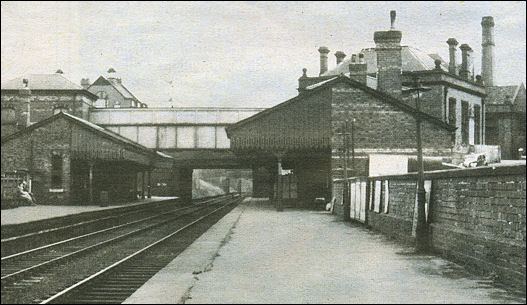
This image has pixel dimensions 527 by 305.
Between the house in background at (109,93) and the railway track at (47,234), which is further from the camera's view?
the house in background at (109,93)

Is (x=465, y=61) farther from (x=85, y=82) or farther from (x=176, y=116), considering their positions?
(x=85, y=82)

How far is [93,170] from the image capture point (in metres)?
36.8

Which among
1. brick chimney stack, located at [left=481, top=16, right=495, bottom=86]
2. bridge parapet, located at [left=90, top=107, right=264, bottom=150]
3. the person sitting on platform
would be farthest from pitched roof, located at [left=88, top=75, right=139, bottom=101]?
the person sitting on platform

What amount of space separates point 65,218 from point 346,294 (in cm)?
1916

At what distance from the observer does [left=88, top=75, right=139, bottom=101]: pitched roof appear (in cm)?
7469

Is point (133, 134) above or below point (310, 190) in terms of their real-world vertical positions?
above

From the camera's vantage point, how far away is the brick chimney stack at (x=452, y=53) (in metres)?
46.1

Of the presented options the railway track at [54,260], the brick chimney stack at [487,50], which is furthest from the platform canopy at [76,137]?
the brick chimney stack at [487,50]

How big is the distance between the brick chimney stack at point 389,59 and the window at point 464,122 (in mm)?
13066

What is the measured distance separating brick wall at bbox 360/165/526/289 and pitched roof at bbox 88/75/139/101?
6602 centimetres

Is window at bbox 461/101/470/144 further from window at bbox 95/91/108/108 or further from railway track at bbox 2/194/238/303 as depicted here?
window at bbox 95/91/108/108

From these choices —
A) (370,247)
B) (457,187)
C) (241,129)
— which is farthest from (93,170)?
(457,187)

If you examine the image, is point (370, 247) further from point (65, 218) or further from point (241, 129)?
point (241, 129)

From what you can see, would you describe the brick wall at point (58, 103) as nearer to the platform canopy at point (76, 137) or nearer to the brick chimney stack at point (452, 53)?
the platform canopy at point (76, 137)
